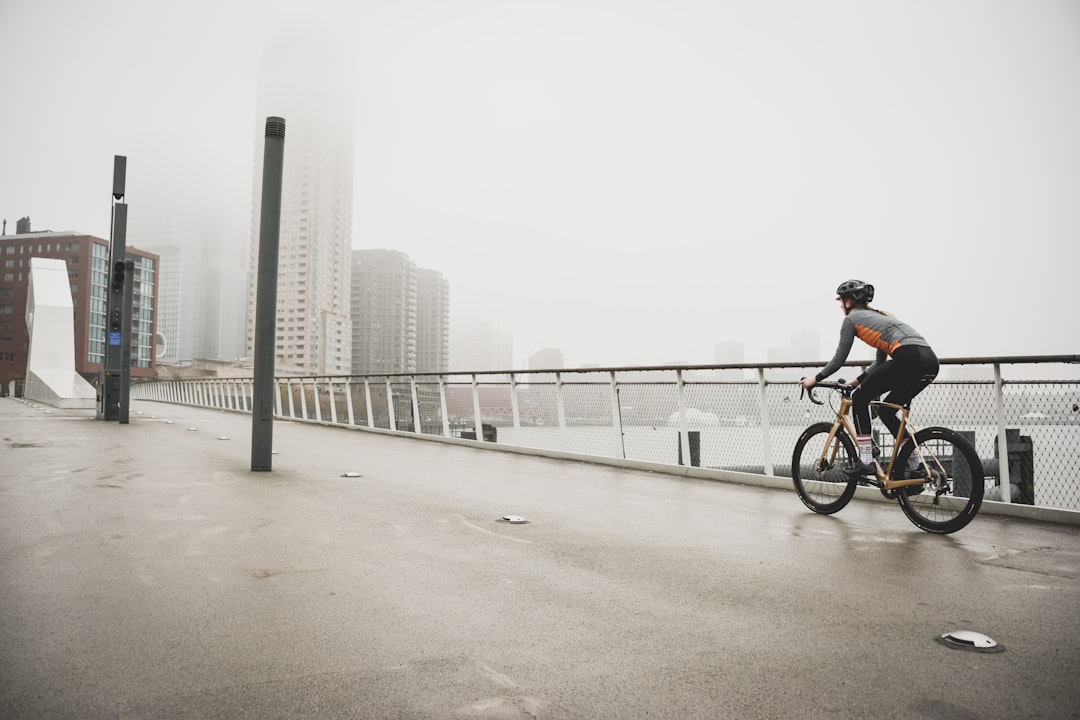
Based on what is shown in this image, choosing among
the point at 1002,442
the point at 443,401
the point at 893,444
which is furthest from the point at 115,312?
the point at 1002,442

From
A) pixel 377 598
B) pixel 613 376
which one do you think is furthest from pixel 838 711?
pixel 613 376

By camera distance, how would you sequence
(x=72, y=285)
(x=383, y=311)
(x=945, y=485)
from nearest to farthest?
(x=945, y=485)
(x=72, y=285)
(x=383, y=311)

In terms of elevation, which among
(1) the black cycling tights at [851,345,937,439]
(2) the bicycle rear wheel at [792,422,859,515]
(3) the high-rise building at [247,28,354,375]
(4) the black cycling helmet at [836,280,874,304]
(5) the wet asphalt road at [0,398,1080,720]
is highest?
(3) the high-rise building at [247,28,354,375]

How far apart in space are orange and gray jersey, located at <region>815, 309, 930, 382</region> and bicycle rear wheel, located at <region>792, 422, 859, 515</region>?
69cm

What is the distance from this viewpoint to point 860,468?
5.89 metres

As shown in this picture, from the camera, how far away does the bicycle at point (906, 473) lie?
5.18m

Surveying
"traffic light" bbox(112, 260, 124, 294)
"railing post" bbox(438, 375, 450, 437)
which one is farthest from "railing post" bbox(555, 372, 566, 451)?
"traffic light" bbox(112, 260, 124, 294)

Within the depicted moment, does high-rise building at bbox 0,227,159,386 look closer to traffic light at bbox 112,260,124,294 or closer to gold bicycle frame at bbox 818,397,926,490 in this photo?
traffic light at bbox 112,260,124,294

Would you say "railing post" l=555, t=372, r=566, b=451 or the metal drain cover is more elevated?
"railing post" l=555, t=372, r=566, b=451

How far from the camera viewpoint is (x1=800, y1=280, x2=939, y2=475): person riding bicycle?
5473 millimetres

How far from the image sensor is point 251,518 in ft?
17.4

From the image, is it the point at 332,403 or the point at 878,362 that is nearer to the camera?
the point at 878,362

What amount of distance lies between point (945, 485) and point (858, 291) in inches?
68.7

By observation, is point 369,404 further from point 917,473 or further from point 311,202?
point 311,202
